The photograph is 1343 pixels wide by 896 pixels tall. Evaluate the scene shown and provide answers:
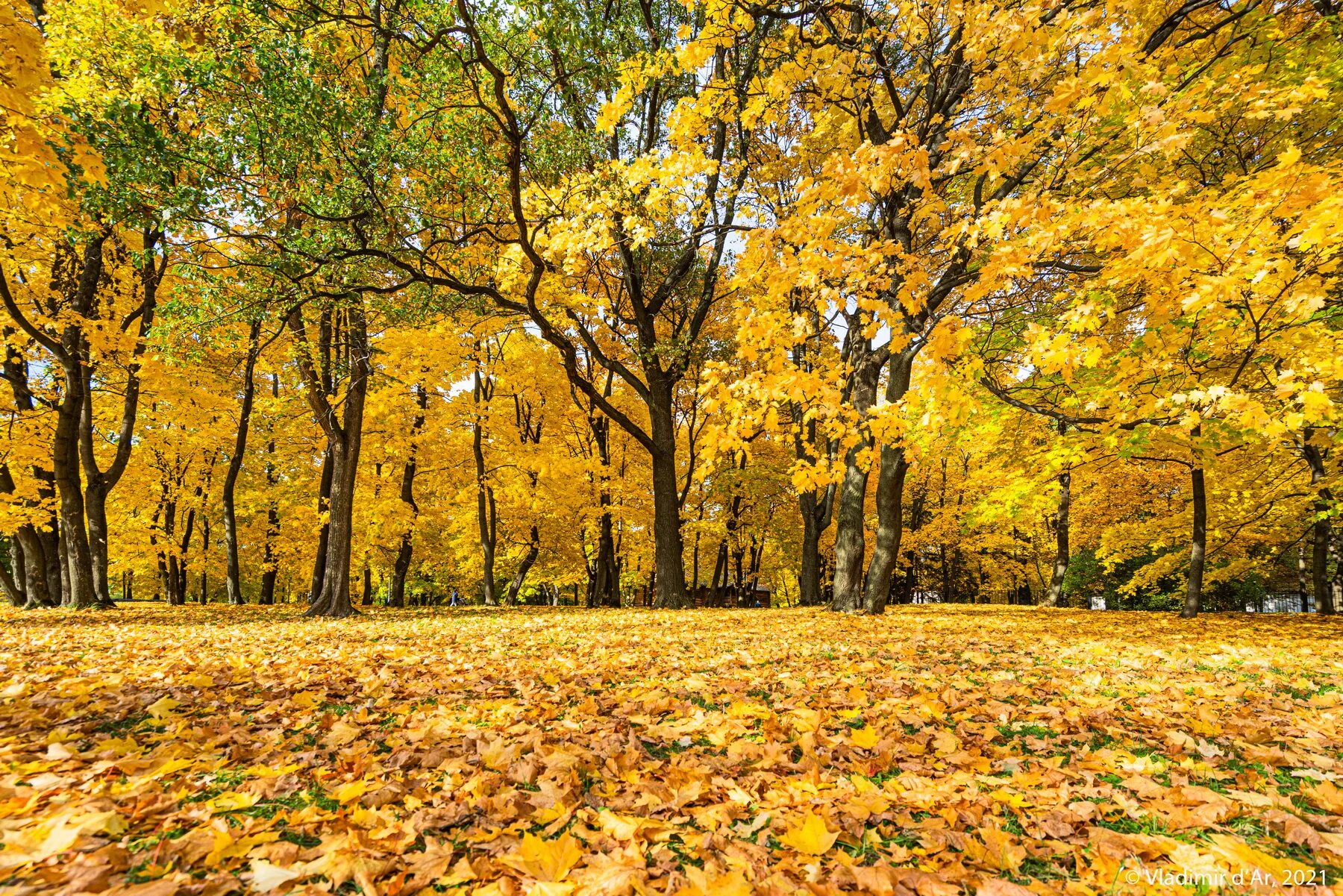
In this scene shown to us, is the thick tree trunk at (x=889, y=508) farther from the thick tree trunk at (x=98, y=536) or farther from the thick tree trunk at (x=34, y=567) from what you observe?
the thick tree trunk at (x=34, y=567)

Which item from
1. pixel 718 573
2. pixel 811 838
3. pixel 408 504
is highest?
pixel 408 504

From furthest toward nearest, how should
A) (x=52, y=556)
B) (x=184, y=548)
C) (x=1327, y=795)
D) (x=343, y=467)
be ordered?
(x=184, y=548)
(x=52, y=556)
(x=343, y=467)
(x=1327, y=795)

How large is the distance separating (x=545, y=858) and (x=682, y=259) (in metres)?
12.3

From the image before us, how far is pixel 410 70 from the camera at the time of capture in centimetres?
784

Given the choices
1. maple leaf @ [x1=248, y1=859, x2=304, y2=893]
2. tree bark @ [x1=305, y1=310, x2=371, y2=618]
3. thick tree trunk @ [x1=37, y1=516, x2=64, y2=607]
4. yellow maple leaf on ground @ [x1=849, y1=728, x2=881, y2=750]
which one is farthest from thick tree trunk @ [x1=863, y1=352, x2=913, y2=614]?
thick tree trunk @ [x1=37, y1=516, x2=64, y2=607]

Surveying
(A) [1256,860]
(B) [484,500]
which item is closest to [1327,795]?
(A) [1256,860]

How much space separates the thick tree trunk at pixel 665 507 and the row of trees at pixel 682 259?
7cm

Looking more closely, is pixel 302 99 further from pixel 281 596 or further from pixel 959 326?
pixel 281 596

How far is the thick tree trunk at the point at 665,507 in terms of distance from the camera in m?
12.8

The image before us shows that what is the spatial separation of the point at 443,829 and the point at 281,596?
151 ft

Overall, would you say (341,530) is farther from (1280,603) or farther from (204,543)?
(1280,603)

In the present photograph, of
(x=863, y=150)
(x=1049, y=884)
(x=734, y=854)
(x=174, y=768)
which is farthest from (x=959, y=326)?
(x=174, y=768)

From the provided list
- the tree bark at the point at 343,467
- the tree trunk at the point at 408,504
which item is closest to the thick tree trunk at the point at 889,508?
the tree bark at the point at 343,467

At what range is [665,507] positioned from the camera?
12805 millimetres
